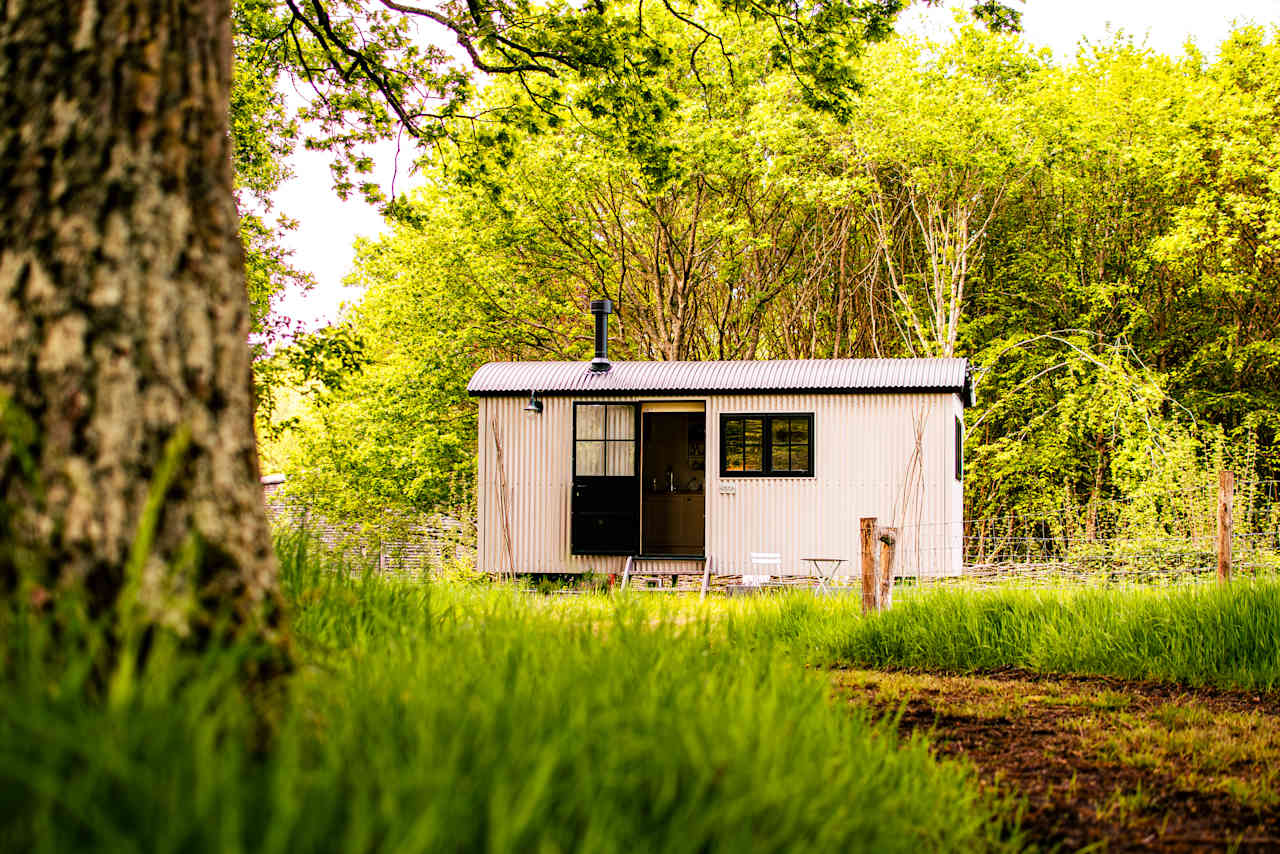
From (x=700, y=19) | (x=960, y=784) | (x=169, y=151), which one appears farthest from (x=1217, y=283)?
(x=169, y=151)

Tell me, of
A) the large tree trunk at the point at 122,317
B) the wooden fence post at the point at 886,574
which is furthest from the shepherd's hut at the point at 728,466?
the large tree trunk at the point at 122,317

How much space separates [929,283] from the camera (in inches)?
807

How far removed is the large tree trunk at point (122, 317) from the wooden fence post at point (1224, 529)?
22.9 ft

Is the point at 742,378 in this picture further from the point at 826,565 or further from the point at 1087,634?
the point at 1087,634

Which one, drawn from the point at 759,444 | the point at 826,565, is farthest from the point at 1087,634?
the point at 759,444

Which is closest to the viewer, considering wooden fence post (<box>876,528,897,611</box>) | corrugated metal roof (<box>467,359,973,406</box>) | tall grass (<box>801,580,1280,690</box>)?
tall grass (<box>801,580,1280,690</box>)

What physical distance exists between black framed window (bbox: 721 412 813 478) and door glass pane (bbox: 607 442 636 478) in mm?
1140

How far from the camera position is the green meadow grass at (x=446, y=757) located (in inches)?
46.8

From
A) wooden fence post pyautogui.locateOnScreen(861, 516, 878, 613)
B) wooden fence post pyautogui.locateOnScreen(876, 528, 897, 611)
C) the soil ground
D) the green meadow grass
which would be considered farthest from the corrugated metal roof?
the green meadow grass

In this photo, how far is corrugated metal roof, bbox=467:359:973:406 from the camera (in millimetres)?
12500

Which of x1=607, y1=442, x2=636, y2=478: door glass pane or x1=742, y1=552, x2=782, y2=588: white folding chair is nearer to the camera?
x1=742, y1=552, x2=782, y2=588: white folding chair

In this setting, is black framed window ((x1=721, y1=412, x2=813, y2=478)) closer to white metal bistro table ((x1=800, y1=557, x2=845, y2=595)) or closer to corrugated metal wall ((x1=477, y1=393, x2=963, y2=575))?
corrugated metal wall ((x1=477, y1=393, x2=963, y2=575))

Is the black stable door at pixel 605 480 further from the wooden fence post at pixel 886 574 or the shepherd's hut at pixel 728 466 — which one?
the wooden fence post at pixel 886 574

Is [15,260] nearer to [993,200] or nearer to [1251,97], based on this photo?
[993,200]
